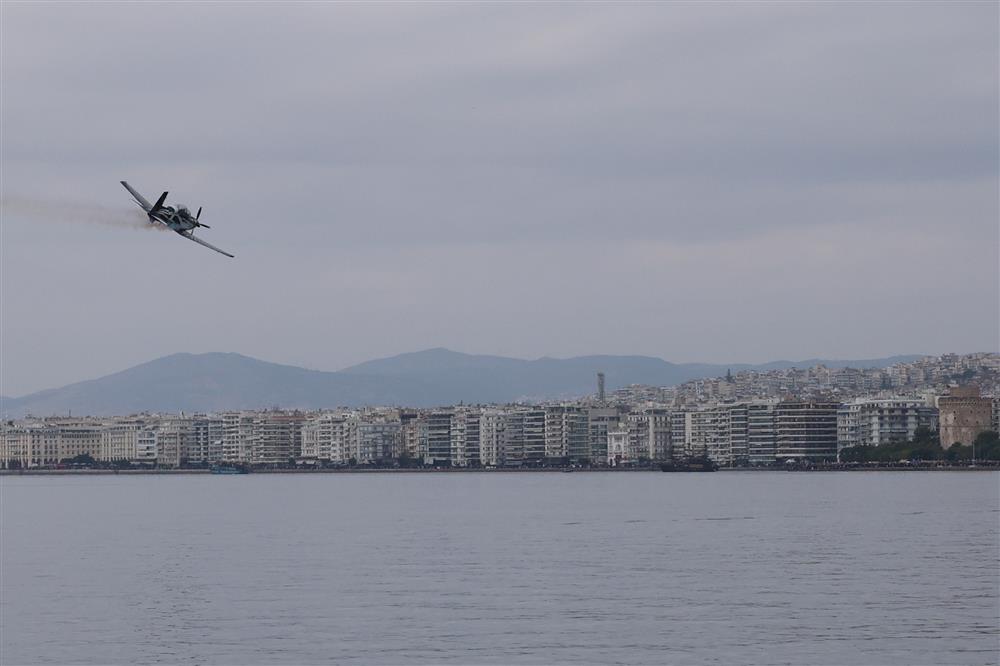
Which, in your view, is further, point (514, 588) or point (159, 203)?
point (514, 588)

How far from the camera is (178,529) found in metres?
105

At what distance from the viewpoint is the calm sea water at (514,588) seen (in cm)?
5059

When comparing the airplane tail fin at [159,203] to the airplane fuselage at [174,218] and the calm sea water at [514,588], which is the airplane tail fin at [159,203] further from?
the calm sea water at [514,588]

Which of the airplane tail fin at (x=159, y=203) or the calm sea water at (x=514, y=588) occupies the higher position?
the airplane tail fin at (x=159, y=203)

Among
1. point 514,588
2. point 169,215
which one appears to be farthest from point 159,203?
point 514,588

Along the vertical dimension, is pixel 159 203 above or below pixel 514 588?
above

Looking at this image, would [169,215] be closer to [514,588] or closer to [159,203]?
[159,203]

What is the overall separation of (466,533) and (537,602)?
34734mm

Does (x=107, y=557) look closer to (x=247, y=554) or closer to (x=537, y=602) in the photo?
(x=247, y=554)

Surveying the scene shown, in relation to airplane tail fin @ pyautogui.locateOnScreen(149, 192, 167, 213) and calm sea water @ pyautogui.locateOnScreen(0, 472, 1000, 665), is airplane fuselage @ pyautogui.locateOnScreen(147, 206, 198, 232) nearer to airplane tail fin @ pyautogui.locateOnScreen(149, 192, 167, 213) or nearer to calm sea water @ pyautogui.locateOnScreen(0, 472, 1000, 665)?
airplane tail fin @ pyautogui.locateOnScreen(149, 192, 167, 213)

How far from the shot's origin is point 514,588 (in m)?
63.9

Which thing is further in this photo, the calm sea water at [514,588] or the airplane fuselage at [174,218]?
the calm sea water at [514,588]

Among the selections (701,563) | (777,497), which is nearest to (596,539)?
(701,563)

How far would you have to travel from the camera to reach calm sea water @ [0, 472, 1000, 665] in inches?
1992
